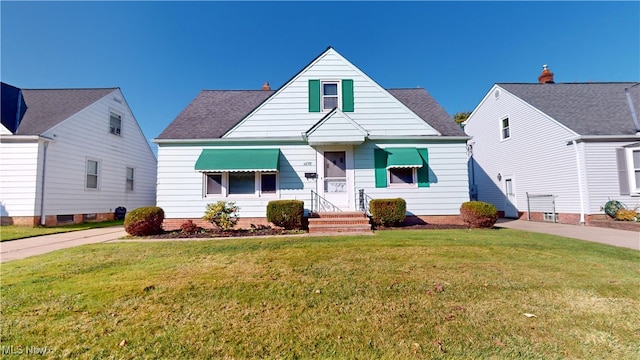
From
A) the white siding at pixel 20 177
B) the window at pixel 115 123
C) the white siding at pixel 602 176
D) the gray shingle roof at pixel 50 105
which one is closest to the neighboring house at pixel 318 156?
the white siding at pixel 602 176

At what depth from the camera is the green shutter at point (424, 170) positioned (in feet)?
36.1

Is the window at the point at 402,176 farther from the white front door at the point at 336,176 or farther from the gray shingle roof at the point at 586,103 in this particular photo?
the gray shingle roof at the point at 586,103

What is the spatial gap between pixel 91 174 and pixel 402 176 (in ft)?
53.1

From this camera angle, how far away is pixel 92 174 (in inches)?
569

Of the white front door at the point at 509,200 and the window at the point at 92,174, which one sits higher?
the window at the point at 92,174

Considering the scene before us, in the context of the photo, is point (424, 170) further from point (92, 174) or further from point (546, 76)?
point (92, 174)

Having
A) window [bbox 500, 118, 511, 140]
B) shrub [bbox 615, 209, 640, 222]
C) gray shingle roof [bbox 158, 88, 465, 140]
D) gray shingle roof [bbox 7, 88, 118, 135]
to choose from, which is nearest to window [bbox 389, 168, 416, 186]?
gray shingle roof [bbox 158, 88, 465, 140]

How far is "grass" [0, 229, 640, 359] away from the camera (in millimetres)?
2609

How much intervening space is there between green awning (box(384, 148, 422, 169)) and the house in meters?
7.75

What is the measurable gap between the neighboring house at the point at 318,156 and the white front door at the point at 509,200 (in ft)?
22.8

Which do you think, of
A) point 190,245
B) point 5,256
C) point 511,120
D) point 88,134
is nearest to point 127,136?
point 88,134

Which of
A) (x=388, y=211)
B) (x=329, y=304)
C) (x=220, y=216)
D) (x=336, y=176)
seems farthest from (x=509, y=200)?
(x=329, y=304)

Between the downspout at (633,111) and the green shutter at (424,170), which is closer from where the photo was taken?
the green shutter at (424,170)

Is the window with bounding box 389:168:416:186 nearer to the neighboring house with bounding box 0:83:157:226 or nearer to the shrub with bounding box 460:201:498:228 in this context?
the shrub with bounding box 460:201:498:228
